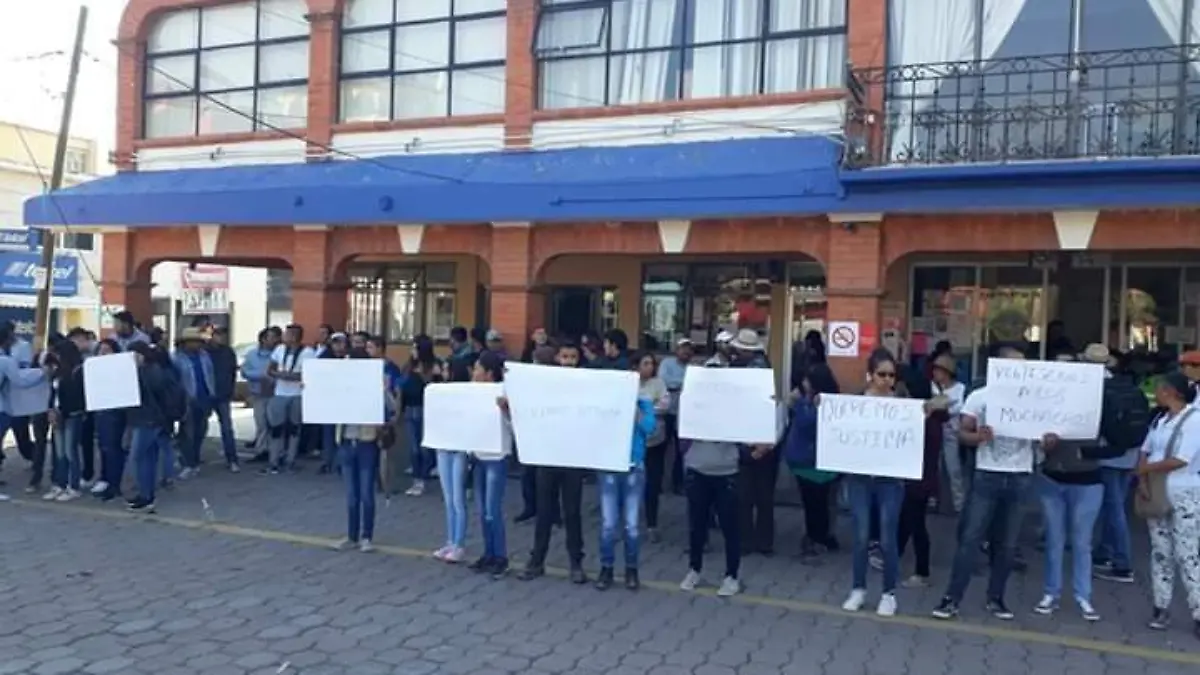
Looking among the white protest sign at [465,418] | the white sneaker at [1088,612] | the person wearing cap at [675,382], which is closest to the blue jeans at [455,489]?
the white protest sign at [465,418]

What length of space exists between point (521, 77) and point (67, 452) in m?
7.09

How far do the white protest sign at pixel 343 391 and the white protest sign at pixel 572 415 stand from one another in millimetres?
1352

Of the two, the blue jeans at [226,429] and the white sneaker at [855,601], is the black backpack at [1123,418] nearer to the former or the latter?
the white sneaker at [855,601]

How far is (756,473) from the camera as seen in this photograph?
8.52 metres

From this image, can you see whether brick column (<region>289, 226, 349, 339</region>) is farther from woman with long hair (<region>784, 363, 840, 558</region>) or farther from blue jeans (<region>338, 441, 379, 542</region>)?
woman with long hair (<region>784, 363, 840, 558</region>)

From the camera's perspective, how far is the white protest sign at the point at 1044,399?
677 cm

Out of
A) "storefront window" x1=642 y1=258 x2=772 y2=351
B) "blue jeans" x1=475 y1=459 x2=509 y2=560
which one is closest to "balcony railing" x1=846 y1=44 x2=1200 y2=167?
"storefront window" x1=642 y1=258 x2=772 y2=351

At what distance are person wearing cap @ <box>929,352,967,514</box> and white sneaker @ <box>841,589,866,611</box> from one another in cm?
124

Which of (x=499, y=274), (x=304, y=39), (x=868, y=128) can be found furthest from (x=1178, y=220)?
(x=304, y=39)

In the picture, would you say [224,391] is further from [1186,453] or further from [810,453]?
[1186,453]

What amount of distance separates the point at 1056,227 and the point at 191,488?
388 inches

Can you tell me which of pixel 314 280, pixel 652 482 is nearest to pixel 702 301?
pixel 314 280

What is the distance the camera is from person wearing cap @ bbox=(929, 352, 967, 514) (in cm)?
813

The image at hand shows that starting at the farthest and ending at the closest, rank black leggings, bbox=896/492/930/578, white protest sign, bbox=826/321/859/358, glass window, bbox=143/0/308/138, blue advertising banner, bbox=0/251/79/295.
Answer: blue advertising banner, bbox=0/251/79/295 → glass window, bbox=143/0/308/138 → white protest sign, bbox=826/321/859/358 → black leggings, bbox=896/492/930/578
